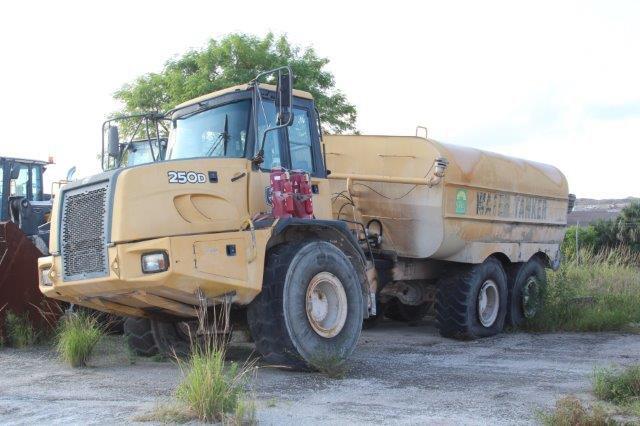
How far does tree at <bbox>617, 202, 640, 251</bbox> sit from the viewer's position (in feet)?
91.1

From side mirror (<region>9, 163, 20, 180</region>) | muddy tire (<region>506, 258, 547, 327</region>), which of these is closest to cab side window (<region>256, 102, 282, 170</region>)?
muddy tire (<region>506, 258, 547, 327</region>)

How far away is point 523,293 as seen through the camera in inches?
Answer: 500

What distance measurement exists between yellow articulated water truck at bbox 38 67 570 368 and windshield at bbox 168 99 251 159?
14mm

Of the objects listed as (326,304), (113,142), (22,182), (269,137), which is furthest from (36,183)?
(326,304)

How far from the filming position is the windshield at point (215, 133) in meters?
7.97

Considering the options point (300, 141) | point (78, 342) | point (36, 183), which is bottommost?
point (78, 342)

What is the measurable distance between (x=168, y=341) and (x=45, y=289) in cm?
168

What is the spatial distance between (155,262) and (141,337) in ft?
8.75

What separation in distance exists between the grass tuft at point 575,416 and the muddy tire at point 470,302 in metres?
5.64

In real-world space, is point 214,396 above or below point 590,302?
above

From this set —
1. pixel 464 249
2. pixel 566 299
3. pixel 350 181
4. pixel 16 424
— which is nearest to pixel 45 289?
pixel 16 424

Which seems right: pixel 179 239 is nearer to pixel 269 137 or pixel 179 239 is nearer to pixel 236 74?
pixel 269 137

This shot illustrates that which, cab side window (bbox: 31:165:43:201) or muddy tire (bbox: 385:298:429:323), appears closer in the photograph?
muddy tire (bbox: 385:298:429:323)

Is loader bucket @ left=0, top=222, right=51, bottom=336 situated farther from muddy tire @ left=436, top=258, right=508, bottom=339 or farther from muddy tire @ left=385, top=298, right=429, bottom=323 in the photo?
muddy tire @ left=385, top=298, right=429, bottom=323
